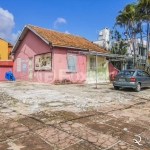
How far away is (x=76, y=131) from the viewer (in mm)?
3955

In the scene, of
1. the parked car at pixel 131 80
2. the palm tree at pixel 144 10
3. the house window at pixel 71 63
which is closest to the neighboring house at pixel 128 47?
the palm tree at pixel 144 10

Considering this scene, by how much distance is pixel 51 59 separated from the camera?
14992mm

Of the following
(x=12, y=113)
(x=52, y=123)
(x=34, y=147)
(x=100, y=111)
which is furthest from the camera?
(x=100, y=111)

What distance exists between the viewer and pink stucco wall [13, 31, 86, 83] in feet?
49.0

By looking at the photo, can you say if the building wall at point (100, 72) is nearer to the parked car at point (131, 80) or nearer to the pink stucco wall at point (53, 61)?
the pink stucco wall at point (53, 61)

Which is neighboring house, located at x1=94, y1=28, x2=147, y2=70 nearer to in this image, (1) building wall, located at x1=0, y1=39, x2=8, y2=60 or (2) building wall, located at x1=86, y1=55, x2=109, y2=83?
(2) building wall, located at x1=86, y1=55, x2=109, y2=83

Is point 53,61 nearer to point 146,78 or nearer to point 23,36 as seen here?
point 23,36

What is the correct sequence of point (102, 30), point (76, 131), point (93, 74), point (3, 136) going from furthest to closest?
point (102, 30), point (93, 74), point (76, 131), point (3, 136)

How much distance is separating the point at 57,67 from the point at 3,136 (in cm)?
1157

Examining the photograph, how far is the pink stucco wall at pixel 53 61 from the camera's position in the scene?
49.0 ft

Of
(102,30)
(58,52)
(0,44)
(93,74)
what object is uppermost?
(102,30)

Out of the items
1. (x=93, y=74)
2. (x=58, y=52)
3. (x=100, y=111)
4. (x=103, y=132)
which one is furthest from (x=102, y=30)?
(x=103, y=132)

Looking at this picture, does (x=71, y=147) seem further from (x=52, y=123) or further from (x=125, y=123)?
(x=125, y=123)

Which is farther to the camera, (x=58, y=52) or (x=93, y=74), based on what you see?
(x=93, y=74)
